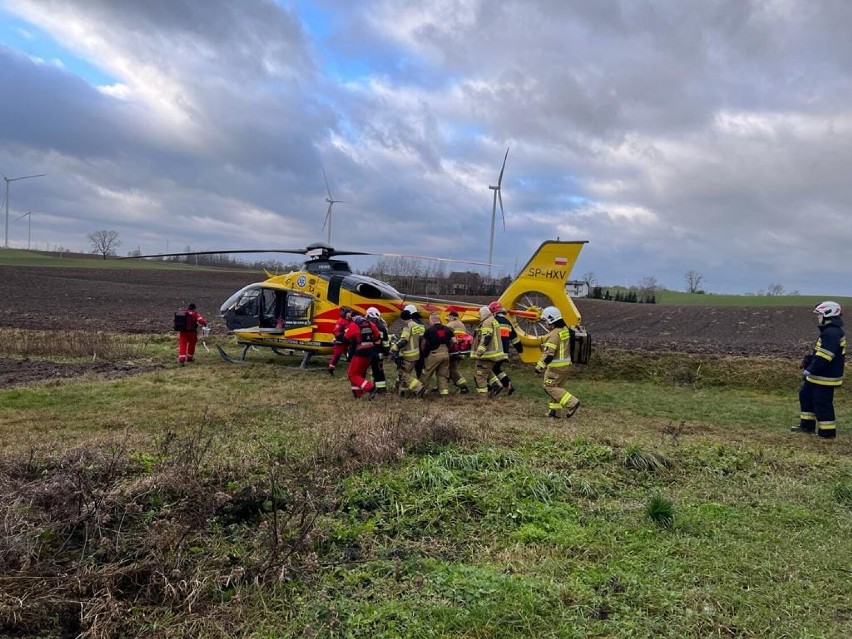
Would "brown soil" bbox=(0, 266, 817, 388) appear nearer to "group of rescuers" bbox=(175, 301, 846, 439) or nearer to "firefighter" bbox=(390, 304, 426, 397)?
"group of rescuers" bbox=(175, 301, 846, 439)

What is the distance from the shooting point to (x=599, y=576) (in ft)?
14.2

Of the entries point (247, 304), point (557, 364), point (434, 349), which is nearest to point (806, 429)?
point (557, 364)

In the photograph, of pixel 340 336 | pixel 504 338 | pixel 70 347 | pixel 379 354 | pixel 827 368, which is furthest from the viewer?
pixel 70 347

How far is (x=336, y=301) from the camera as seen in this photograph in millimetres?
15133

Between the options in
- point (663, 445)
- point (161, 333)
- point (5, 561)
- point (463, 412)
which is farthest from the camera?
point (161, 333)

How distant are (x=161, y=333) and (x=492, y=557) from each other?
21.2m

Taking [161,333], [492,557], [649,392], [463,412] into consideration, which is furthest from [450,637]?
[161,333]

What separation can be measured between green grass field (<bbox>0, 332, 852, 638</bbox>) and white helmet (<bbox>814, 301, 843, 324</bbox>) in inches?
100

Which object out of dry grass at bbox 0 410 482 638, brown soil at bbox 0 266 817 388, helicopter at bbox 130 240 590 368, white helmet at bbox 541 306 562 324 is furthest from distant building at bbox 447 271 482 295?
dry grass at bbox 0 410 482 638

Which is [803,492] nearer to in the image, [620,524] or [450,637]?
[620,524]

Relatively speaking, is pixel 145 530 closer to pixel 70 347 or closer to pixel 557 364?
pixel 557 364

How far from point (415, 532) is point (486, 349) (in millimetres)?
7836

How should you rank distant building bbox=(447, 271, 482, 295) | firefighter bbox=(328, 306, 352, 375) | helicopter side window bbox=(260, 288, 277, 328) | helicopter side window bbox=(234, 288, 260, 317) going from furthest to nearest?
distant building bbox=(447, 271, 482, 295), helicopter side window bbox=(234, 288, 260, 317), helicopter side window bbox=(260, 288, 277, 328), firefighter bbox=(328, 306, 352, 375)

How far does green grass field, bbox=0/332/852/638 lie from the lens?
12.4 feet
